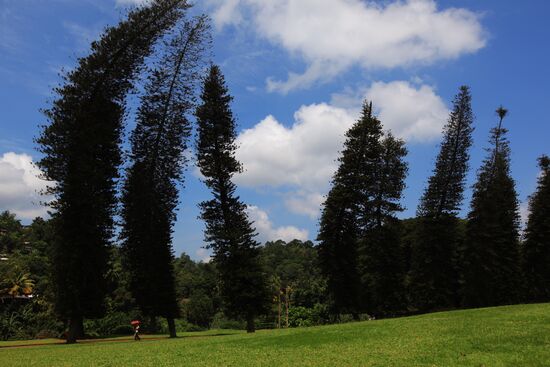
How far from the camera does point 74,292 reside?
2764cm

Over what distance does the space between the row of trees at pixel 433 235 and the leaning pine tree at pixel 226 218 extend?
9930 mm

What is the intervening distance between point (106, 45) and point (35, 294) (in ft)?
116

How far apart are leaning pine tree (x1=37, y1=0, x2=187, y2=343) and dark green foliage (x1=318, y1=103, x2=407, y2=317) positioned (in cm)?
2027

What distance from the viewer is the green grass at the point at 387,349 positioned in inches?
490

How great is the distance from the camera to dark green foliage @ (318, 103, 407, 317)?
137ft

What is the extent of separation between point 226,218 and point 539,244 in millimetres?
38284

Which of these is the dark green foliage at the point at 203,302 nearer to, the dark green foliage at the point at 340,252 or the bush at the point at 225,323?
the bush at the point at 225,323

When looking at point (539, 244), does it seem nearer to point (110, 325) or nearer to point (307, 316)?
point (307, 316)

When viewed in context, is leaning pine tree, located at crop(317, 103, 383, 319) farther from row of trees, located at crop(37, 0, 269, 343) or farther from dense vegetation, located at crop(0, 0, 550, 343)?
row of trees, located at crop(37, 0, 269, 343)

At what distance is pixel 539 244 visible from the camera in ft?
171

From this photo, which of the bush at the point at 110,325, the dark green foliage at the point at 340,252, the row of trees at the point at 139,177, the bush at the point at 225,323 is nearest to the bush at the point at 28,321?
the bush at the point at 110,325

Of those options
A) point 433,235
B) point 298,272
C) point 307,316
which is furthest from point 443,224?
point 298,272

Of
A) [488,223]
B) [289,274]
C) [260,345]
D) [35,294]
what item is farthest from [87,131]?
[289,274]

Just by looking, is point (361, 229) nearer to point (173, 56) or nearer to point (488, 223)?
point (488, 223)
